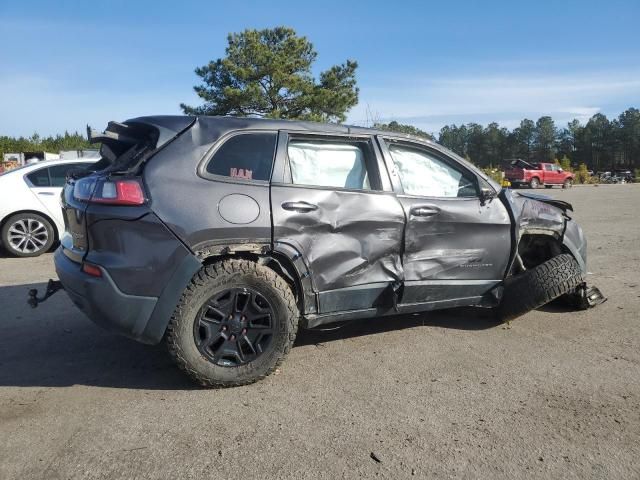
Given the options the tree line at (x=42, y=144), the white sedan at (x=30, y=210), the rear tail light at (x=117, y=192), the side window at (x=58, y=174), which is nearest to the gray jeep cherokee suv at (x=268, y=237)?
the rear tail light at (x=117, y=192)

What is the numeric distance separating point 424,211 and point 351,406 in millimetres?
1662

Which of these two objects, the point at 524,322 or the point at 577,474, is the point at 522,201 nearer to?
the point at 524,322

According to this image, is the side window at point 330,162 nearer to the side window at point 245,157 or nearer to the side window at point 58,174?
the side window at point 245,157

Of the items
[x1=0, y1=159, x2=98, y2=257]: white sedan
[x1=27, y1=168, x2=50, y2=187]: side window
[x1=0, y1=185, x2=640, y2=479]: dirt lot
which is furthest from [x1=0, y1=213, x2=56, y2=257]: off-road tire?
[x1=0, y1=185, x2=640, y2=479]: dirt lot

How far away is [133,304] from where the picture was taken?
3260mm

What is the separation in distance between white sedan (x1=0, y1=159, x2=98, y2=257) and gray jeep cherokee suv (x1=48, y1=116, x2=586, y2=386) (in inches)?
194

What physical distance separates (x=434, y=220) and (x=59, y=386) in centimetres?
293

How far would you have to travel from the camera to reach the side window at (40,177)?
830 cm

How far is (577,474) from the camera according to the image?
2541 mm

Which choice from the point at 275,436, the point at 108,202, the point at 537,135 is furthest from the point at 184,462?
the point at 537,135

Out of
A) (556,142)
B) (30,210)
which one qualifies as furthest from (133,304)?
(556,142)

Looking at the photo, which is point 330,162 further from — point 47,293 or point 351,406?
point 47,293

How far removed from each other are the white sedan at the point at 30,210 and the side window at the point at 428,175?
563 cm

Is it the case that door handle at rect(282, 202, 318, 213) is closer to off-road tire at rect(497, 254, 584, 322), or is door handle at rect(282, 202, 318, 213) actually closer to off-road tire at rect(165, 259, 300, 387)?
off-road tire at rect(165, 259, 300, 387)
